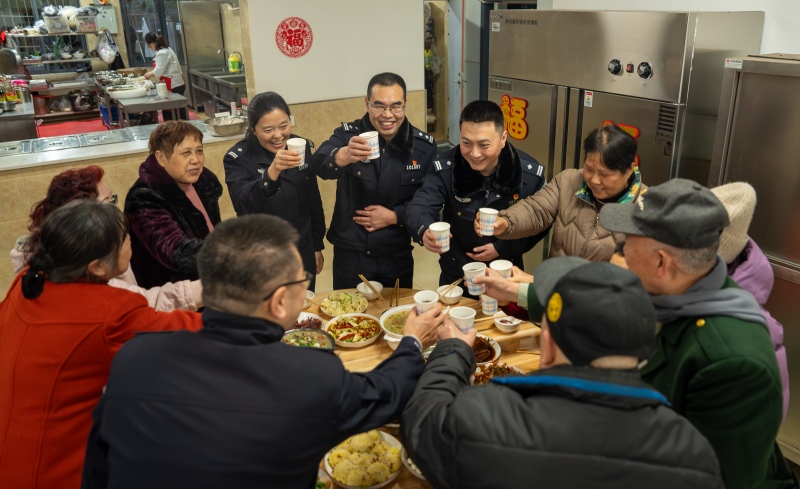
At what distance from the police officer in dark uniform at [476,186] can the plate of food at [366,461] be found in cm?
123

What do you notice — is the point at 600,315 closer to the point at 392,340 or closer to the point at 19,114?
the point at 392,340

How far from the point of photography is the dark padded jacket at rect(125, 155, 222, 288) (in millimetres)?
2816

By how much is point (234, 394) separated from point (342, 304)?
1.54m

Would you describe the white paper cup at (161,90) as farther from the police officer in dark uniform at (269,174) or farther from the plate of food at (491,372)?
the plate of food at (491,372)

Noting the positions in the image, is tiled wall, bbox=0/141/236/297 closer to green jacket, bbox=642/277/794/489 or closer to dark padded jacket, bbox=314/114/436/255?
dark padded jacket, bbox=314/114/436/255

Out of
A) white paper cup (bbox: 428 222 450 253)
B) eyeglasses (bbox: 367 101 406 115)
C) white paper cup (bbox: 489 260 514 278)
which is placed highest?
eyeglasses (bbox: 367 101 406 115)

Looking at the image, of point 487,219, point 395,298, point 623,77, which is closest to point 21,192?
point 395,298

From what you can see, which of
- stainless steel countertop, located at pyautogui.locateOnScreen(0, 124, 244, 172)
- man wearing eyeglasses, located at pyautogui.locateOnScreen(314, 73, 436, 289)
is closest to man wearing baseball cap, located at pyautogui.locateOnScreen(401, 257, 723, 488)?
man wearing eyeglasses, located at pyautogui.locateOnScreen(314, 73, 436, 289)

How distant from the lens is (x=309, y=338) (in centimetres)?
257

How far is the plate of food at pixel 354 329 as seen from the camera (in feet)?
8.70

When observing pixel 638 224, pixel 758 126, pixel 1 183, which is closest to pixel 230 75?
pixel 1 183

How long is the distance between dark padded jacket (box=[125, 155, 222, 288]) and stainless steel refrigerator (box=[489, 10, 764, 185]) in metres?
2.77

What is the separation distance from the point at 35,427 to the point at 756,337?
2.19 metres

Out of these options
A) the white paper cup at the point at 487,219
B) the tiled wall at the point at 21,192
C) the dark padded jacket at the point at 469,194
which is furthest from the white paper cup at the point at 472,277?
the tiled wall at the point at 21,192
